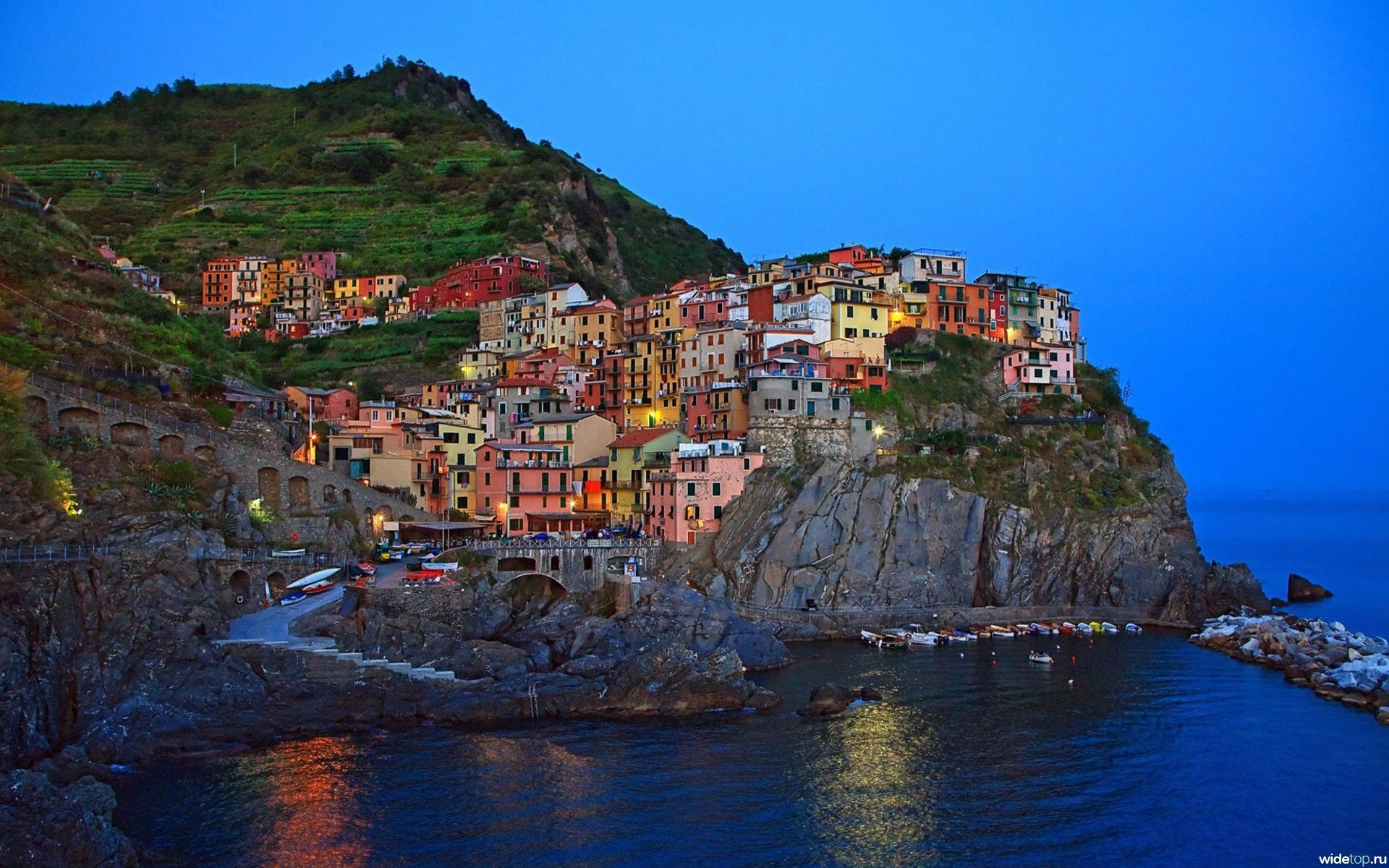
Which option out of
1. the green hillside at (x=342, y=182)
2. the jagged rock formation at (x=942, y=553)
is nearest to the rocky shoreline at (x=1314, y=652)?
the jagged rock formation at (x=942, y=553)

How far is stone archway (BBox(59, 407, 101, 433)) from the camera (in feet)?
194

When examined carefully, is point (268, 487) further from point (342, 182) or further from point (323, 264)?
point (342, 182)

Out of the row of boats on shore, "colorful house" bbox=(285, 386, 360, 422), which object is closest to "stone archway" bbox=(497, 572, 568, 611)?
the row of boats on shore

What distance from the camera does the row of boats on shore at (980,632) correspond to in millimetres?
65688

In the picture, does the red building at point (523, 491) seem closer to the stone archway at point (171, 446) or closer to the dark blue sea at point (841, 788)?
the stone archway at point (171, 446)

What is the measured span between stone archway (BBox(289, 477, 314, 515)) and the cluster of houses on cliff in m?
7.76

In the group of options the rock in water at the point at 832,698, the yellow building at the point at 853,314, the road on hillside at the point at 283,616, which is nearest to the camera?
the road on hillside at the point at 283,616

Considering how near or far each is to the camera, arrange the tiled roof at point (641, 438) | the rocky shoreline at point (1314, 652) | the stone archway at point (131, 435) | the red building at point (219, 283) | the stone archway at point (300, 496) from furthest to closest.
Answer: the red building at point (219, 283) → the tiled roof at point (641, 438) → the stone archway at point (300, 496) → the stone archway at point (131, 435) → the rocky shoreline at point (1314, 652)

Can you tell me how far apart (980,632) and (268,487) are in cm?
3853

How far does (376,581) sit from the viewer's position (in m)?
57.4

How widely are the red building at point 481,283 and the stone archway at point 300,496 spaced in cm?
4322

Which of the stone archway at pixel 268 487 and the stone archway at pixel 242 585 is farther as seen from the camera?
the stone archway at pixel 268 487

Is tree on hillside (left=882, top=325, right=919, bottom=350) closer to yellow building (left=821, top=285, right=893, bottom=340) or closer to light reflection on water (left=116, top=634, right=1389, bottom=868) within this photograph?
yellow building (left=821, top=285, right=893, bottom=340)

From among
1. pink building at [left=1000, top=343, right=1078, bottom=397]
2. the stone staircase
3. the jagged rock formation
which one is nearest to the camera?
the stone staircase
